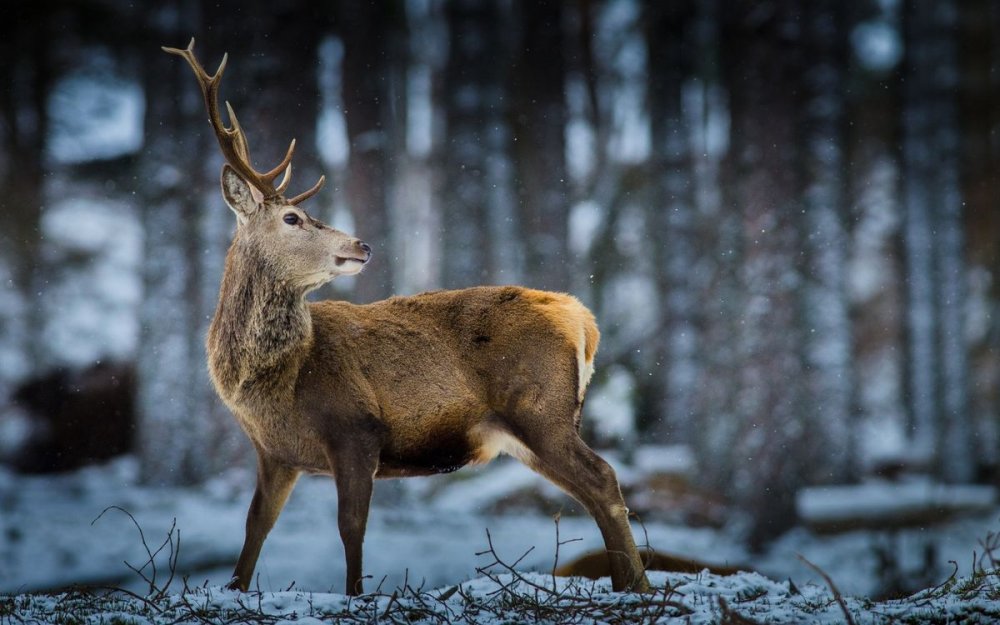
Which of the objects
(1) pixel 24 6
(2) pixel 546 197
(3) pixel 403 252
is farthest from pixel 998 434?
(1) pixel 24 6

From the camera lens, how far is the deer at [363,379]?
13.6 ft

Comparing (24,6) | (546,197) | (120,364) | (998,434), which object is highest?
(24,6)

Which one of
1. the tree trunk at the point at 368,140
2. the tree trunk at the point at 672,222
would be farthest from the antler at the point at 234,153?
the tree trunk at the point at 672,222

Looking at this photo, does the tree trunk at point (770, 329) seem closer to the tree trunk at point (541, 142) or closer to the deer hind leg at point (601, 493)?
the tree trunk at point (541, 142)

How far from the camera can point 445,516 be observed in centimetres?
849

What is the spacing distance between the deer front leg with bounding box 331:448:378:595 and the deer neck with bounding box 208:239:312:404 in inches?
16.5

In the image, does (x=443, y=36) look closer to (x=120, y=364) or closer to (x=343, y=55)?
(x=343, y=55)

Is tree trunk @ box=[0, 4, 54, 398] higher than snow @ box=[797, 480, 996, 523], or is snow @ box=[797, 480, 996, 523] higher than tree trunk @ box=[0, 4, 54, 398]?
tree trunk @ box=[0, 4, 54, 398]

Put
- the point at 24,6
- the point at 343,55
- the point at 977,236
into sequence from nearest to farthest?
the point at 343,55, the point at 24,6, the point at 977,236

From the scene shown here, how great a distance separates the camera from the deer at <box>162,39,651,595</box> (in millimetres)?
4145

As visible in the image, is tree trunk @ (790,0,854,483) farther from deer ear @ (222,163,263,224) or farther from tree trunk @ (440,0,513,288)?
deer ear @ (222,163,263,224)

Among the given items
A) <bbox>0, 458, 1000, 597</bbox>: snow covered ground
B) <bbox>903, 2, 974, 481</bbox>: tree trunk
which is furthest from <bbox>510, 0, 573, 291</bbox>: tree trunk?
<bbox>903, 2, 974, 481</bbox>: tree trunk

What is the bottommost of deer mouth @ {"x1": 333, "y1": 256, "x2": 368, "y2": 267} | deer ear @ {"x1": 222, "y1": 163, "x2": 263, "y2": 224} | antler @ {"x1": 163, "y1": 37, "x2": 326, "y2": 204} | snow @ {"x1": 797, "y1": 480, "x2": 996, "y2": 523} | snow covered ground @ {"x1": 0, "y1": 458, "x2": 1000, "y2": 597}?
snow @ {"x1": 797, "y1": 480, "x2": 996, "y2": 523}

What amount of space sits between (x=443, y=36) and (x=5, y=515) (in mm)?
8401
